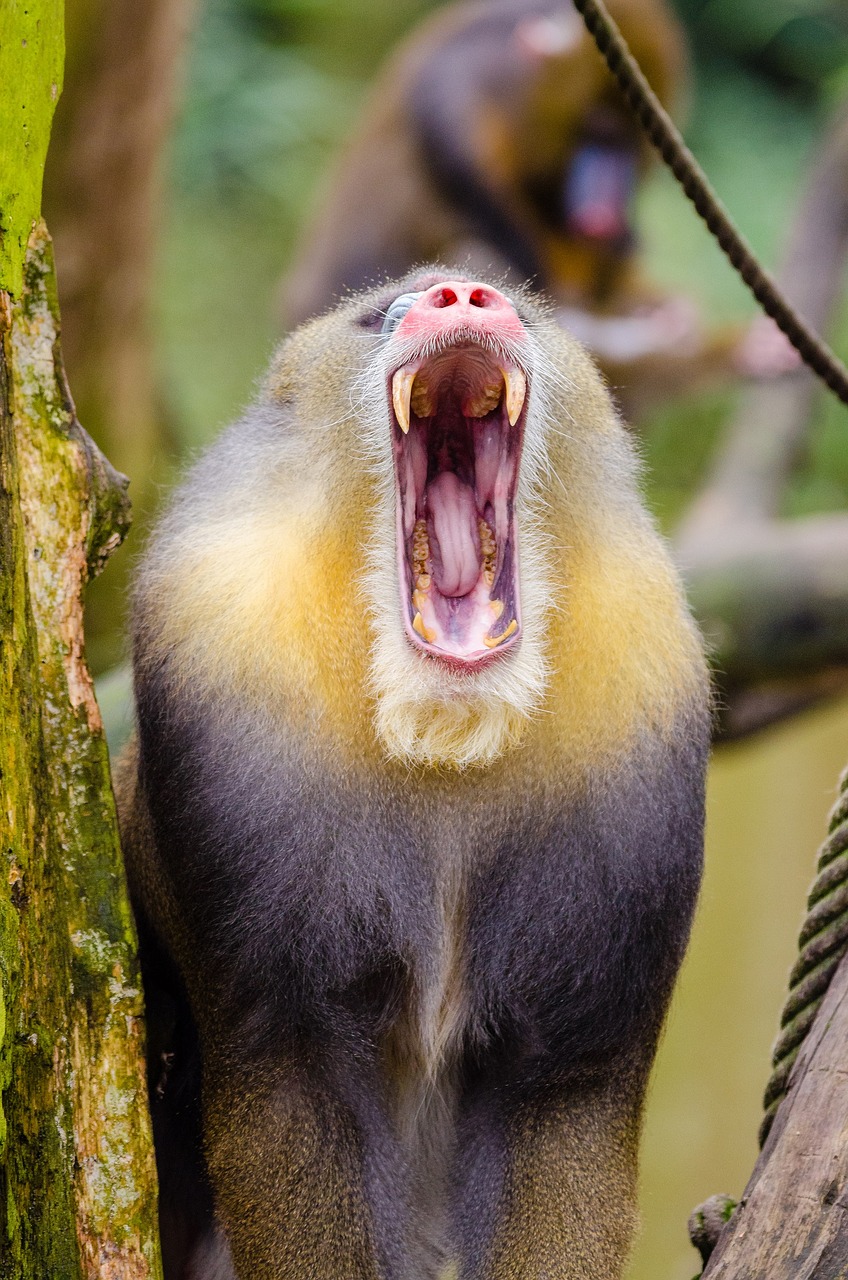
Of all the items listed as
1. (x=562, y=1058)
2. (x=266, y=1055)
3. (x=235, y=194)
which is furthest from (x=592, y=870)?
(x=235, y=194)

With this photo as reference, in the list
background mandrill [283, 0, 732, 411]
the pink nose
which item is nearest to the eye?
the pink nose

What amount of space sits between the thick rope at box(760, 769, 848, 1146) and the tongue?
73 centimetres

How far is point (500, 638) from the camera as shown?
7.68 ft

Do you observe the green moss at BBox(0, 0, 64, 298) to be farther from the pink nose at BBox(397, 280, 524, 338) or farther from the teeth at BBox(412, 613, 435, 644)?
the teeth at BBox(412, 613, 435, 644)

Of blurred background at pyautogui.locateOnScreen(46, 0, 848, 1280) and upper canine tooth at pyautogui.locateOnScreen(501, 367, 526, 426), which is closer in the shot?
upper canine tooth at pyautogui.locateOnScreen(501, 367, 526, 426)

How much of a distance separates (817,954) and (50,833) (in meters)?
1.23

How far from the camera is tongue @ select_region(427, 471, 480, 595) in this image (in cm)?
247

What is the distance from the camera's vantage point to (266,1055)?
234 cm

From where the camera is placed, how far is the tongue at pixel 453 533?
2.47 metres

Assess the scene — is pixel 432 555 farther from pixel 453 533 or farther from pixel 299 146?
pixel 299 146

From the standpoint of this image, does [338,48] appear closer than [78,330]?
No

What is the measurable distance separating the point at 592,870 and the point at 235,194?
9440mm

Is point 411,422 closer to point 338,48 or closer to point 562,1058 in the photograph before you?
point 562,1058

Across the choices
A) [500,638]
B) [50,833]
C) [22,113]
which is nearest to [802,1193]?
→ [500,638]
